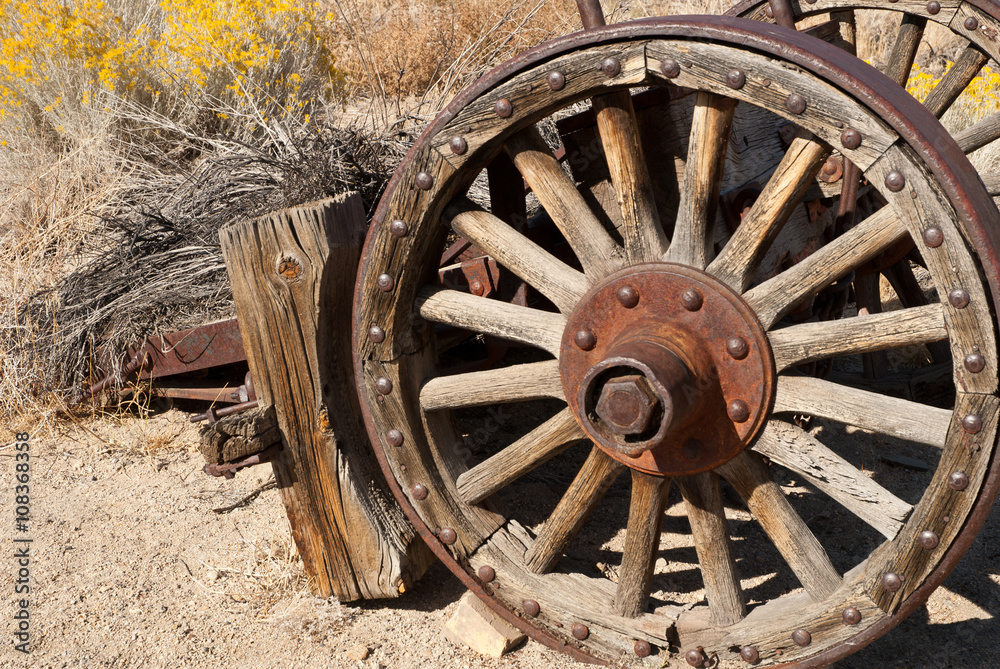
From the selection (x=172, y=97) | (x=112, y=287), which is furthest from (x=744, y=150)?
(x=172, y=97)

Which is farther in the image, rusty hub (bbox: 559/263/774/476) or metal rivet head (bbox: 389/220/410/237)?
metal rivet head (bbox: 389/220/410/237)

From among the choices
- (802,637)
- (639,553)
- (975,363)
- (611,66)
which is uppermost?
(611,66)

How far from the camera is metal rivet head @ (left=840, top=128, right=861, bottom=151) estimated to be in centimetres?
146

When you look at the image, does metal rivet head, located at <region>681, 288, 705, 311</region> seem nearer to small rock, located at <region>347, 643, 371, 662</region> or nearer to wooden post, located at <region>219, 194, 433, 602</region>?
wooden post, located at <region>219, 194, 433, 602</region>

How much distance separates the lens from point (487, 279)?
2295mm

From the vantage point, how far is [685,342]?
1705 millimetres

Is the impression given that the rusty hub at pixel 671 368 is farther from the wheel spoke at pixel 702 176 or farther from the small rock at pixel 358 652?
the small rock at pixel 358 652

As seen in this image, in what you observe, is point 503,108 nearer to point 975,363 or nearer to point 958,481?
point 975,363

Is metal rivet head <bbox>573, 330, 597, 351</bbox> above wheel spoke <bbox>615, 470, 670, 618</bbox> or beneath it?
above

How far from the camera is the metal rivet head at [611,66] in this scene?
1.61 meters

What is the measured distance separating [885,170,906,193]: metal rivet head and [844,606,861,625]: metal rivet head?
885 millimetres

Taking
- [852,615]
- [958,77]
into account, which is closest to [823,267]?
[852,615]

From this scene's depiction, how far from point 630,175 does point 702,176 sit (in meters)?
0.17

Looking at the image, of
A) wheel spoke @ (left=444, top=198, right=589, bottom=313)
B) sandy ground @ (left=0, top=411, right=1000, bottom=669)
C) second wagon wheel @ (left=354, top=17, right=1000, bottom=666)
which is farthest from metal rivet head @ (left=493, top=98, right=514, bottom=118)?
sandy ground @ (left=0, top=411, right=1000, bottom=669)
